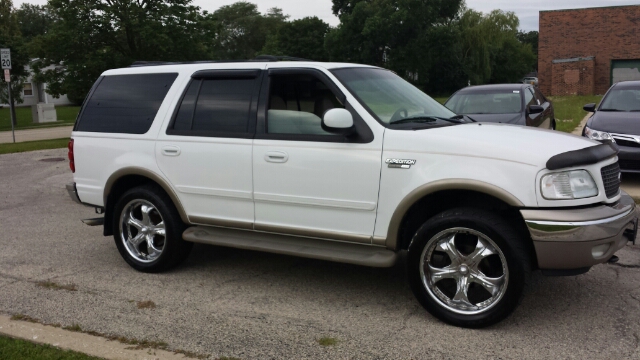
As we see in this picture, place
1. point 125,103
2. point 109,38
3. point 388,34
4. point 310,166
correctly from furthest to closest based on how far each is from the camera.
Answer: point 388,34 → point 109,38 → point 125,103 → point 310,166

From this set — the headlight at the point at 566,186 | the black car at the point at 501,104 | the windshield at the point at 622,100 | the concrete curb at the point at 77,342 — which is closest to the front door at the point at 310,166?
the headlight at the point at 566,186

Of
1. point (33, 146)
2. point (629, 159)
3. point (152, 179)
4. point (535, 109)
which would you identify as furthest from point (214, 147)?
point (33, 146)

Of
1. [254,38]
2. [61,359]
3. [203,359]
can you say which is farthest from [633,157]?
[254,38]

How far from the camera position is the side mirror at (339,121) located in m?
4.74

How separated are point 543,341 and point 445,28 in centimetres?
6760

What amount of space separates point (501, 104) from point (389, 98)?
7051 mm

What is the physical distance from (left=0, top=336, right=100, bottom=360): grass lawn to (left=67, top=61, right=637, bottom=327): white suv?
1.67 metres

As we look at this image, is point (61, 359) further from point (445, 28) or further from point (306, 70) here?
point (445, 28)

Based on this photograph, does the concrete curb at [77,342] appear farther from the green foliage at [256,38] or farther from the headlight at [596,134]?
the green foliage at [256,38]

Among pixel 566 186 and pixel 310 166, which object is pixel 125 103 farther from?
pixel 566 186

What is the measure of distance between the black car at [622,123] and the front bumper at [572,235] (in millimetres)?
4936

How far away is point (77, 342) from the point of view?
172 inches

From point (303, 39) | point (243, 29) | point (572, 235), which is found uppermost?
point (243, 29)

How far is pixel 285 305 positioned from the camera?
508 cm
